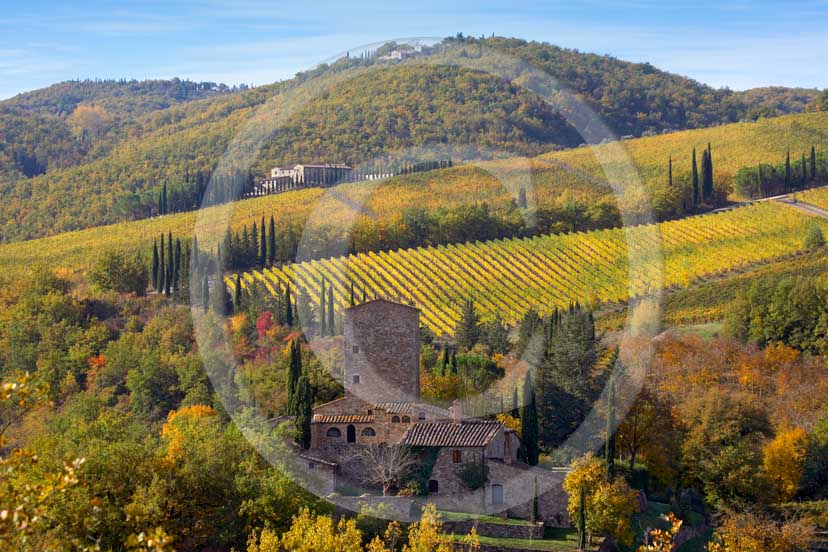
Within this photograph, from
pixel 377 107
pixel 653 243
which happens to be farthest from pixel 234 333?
pixel 377 107

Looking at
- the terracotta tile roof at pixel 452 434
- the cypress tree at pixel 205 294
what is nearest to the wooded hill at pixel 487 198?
the cypress tree at pixel 205 294

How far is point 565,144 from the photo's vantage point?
9694 cm

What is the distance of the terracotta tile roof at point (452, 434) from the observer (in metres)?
30.0

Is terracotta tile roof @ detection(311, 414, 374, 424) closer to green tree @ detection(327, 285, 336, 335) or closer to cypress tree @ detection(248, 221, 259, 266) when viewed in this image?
green tree @ detection(327, 285, 336, 335)

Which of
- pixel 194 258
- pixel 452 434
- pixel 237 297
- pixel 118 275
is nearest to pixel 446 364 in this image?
pixel 452 434

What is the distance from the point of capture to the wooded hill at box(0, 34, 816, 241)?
86625 millimetres

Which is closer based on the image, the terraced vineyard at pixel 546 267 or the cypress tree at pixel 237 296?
the cypress tree at pixel 237 296

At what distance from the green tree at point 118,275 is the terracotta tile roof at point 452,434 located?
28088 millimetres

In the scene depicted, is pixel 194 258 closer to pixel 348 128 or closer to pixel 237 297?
pixel 237 297

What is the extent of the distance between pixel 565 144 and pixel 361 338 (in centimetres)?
6624

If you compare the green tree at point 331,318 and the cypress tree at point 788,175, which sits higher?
the cypress tree at point 788,175

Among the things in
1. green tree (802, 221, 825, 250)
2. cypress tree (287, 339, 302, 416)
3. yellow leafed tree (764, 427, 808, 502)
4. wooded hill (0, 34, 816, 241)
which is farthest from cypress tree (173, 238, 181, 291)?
yellow leafed tree (764, 427, 808, 502)

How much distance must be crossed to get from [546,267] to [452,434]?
26.7 m

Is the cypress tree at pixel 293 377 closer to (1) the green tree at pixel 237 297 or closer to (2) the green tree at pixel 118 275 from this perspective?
(1) the green tree at pixel 237 297
